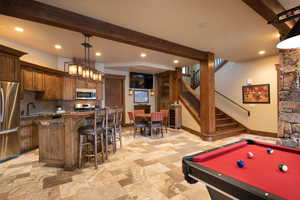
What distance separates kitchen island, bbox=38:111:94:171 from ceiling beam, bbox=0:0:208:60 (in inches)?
65.1

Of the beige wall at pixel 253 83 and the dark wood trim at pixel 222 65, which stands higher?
the dark wood trim at pixel 222 65

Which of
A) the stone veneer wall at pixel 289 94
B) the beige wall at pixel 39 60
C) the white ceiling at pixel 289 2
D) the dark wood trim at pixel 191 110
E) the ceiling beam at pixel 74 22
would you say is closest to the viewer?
the ceiling beam at pixel 74 22

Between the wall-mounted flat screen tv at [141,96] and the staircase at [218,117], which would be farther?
the wall-mounted flat screen tv at [141,96]

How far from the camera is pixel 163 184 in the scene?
7.02ft

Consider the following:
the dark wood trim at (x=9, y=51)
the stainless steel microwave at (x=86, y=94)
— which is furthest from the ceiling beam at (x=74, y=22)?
the stainless steel microwave at (x=86, y=94)

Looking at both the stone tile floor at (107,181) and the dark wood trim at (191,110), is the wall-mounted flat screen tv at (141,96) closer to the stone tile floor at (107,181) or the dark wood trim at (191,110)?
the dark wood trim at (191,110)

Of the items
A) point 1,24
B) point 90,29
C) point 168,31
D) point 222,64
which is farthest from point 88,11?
point 222,64

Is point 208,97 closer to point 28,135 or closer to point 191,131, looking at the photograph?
point 191,131

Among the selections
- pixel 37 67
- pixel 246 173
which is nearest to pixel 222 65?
pixel 246 173

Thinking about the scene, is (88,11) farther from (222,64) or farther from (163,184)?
(222,64)

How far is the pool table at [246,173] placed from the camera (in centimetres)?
86

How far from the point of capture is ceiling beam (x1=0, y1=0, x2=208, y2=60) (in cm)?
210

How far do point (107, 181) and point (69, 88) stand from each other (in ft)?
12.7

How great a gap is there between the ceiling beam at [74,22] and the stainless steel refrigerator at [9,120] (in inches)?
69.8
